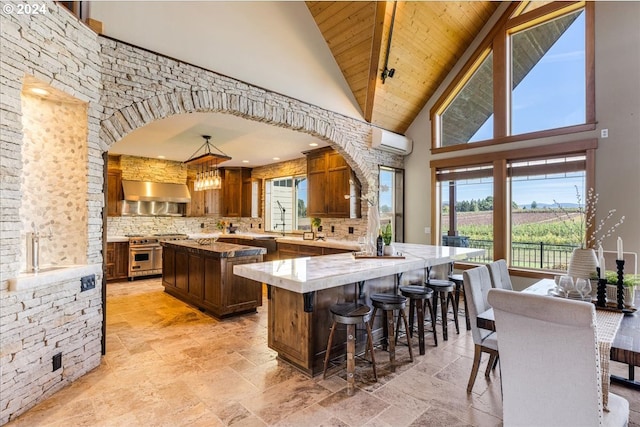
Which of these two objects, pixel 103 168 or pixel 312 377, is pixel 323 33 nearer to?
pixel 103 168

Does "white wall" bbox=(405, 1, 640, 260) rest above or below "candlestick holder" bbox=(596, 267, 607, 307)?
above

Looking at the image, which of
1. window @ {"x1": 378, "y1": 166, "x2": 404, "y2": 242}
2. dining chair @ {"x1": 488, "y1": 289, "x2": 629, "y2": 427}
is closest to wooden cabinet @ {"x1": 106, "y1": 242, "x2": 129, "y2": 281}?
window @ {"x1": 378, "y1": 166, "x2": 404, "y2": 242}

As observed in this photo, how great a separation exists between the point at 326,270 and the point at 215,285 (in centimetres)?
231

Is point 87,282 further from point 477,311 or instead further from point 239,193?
point 239,193

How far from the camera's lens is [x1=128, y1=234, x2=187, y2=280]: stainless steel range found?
22.3ft

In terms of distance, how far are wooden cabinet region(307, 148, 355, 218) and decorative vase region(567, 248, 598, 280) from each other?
12.1ft

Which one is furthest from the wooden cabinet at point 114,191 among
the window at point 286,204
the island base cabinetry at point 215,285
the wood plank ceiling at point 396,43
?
the wood plank ceiling at point 396,43

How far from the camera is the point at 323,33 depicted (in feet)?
15.5

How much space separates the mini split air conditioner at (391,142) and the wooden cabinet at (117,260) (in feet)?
18.4

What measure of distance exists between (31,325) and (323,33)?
475 cm

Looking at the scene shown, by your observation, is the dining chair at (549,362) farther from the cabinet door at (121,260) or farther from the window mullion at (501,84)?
the cabinet door at (121,260)

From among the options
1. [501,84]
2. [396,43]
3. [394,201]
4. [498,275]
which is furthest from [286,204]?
[498,275]

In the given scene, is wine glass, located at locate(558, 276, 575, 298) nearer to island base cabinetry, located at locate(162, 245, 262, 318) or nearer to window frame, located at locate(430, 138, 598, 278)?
window frame, located at locate(430, 138, 598, 278)

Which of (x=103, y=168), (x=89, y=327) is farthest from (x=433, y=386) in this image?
(x=103, y=168)
